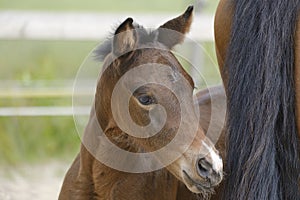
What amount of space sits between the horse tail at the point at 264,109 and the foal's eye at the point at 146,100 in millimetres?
355

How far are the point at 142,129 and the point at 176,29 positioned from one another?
506 millimetres

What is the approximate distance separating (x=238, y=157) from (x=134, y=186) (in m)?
0.60

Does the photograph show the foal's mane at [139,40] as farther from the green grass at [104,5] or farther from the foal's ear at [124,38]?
the green grass at [104,5]

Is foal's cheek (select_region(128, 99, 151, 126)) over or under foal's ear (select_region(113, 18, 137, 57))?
under

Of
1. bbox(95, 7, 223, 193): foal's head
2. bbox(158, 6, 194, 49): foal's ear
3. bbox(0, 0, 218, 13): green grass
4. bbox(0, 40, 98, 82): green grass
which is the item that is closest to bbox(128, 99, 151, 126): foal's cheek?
bbox(95, 7, 223, 193): foal's head


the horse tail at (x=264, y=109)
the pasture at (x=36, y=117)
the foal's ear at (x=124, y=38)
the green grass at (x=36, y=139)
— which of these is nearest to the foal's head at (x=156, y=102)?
the foal's ear at (x=124, y=38)

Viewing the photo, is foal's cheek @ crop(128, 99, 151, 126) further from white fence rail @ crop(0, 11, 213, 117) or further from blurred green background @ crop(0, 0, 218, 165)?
blurred green background @ crop(0, 0, 218, 165)

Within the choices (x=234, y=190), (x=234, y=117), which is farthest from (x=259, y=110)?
(x=234, y=190)

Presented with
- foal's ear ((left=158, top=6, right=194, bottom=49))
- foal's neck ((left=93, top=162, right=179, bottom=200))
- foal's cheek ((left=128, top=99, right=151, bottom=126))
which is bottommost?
foal's neck ((left=93, top=162, right=179, bottom=200))

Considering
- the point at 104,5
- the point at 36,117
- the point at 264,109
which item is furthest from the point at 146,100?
the point at 104,5

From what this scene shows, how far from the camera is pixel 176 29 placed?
3584 millimetres

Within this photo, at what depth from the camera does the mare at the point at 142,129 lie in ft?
10.7

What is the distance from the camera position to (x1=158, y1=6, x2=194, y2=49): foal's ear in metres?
3.52

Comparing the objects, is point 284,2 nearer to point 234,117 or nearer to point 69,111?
point 234,117
